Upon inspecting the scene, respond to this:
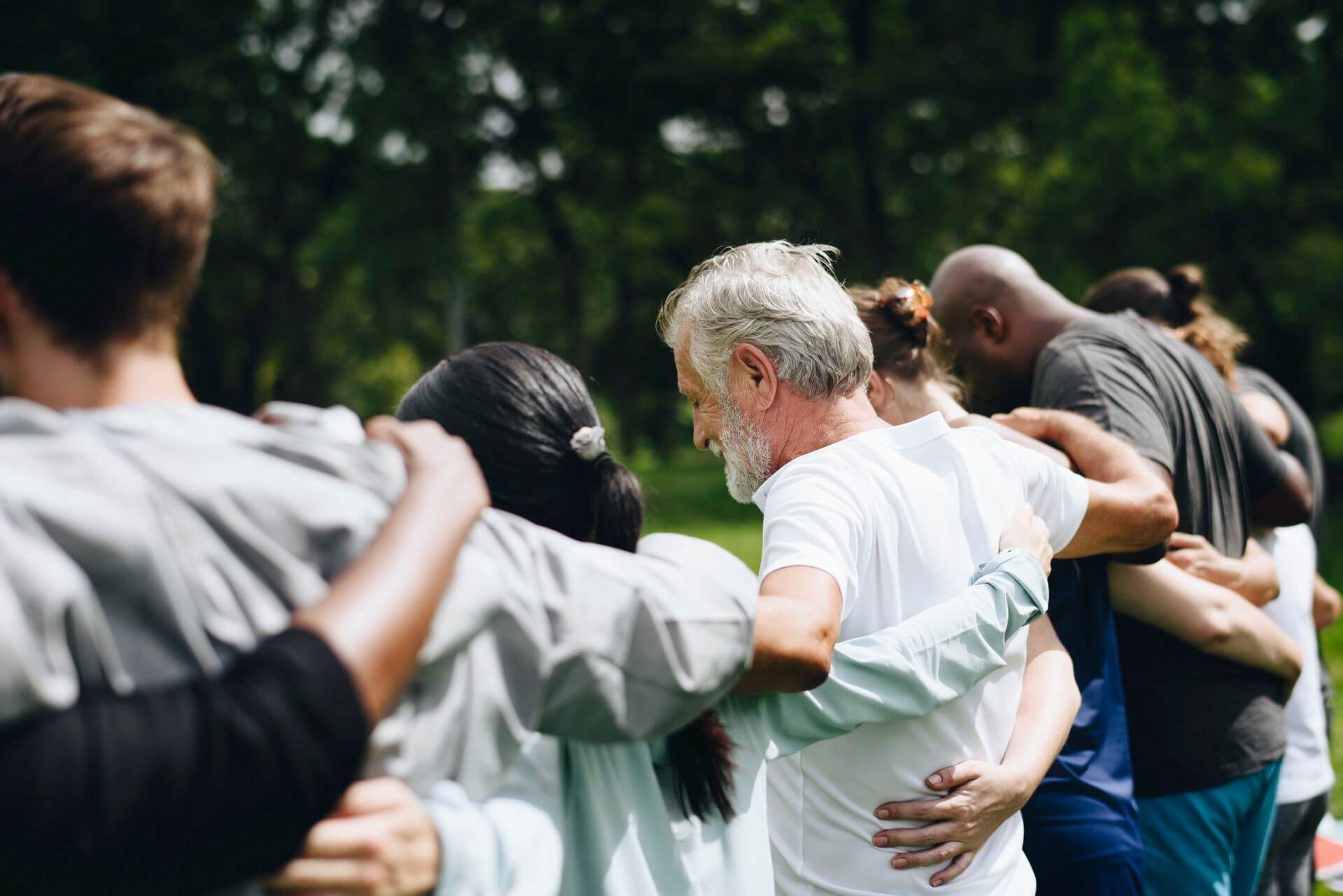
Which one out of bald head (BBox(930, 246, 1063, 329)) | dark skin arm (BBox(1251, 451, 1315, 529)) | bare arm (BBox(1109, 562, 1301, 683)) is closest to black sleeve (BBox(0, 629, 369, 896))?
bare arm (BBox(1109, 562, 1301, 683))

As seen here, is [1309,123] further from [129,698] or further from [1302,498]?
[129,698]

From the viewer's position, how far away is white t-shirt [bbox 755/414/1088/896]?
2.13 meters

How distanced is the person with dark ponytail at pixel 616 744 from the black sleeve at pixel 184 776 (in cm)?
29

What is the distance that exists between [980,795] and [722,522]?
18550 mm

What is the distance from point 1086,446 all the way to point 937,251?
73.8ft

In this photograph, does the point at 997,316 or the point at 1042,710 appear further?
the point at 997,316

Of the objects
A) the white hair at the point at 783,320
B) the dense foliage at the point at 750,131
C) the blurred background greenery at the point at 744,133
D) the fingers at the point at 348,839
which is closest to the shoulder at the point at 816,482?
the white hair at the point at 783,320

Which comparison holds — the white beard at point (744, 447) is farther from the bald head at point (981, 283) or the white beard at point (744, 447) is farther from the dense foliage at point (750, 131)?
the dense foliage at point (750, 131)

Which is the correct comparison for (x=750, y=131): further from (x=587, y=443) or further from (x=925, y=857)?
(x=587, y=443)

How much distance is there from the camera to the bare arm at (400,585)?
1121 millimetres

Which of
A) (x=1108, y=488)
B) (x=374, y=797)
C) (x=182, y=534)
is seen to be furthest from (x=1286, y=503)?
(x=182, y=534)

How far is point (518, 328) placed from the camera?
39.7 m

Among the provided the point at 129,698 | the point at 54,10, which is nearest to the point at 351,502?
the point at 129,698

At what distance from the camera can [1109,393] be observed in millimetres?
3127
